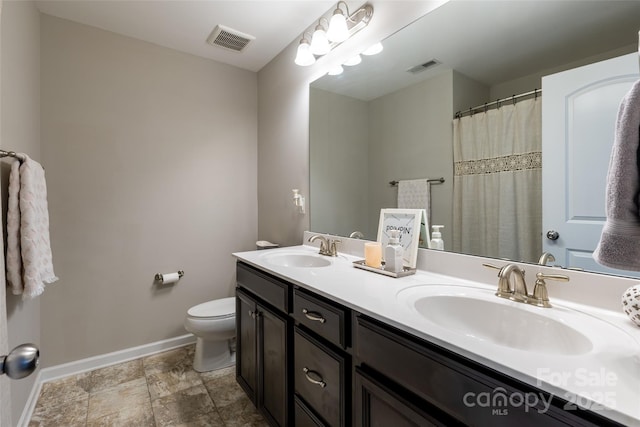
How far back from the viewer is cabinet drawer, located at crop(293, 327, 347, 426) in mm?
999

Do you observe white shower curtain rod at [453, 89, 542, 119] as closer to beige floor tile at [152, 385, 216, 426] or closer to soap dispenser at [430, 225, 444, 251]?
soap dispenser at [430, 225, 444, 251]

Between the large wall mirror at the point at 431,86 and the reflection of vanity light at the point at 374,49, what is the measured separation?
3 centimetres

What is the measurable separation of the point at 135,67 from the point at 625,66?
9.15 feet

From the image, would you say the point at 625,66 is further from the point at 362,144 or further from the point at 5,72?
the point at 5,72

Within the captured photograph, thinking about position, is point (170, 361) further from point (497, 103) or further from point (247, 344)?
point (497, 103)

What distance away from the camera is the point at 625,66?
2.81 feet

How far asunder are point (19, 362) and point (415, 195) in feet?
4.70

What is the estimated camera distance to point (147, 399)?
1.77 metres

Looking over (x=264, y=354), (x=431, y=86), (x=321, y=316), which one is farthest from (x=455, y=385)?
(x=431, y=86)

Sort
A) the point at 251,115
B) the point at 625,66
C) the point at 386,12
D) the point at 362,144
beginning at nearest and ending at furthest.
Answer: the point at 625,66 → the point at 386,12 → the point at 362,144 → the point at 251,115

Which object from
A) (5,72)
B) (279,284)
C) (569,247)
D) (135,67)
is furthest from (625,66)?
(135,67)

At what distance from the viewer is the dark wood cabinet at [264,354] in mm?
1293

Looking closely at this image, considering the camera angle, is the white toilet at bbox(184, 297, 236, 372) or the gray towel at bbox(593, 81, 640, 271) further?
the white toilet at bbox(184, 297, 236, 372)

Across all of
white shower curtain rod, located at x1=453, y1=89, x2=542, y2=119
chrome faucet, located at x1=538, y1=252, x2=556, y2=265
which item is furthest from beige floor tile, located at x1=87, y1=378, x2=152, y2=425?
white shower curtain rod, located at x1=453, y1=89, x2=542, y2=119
